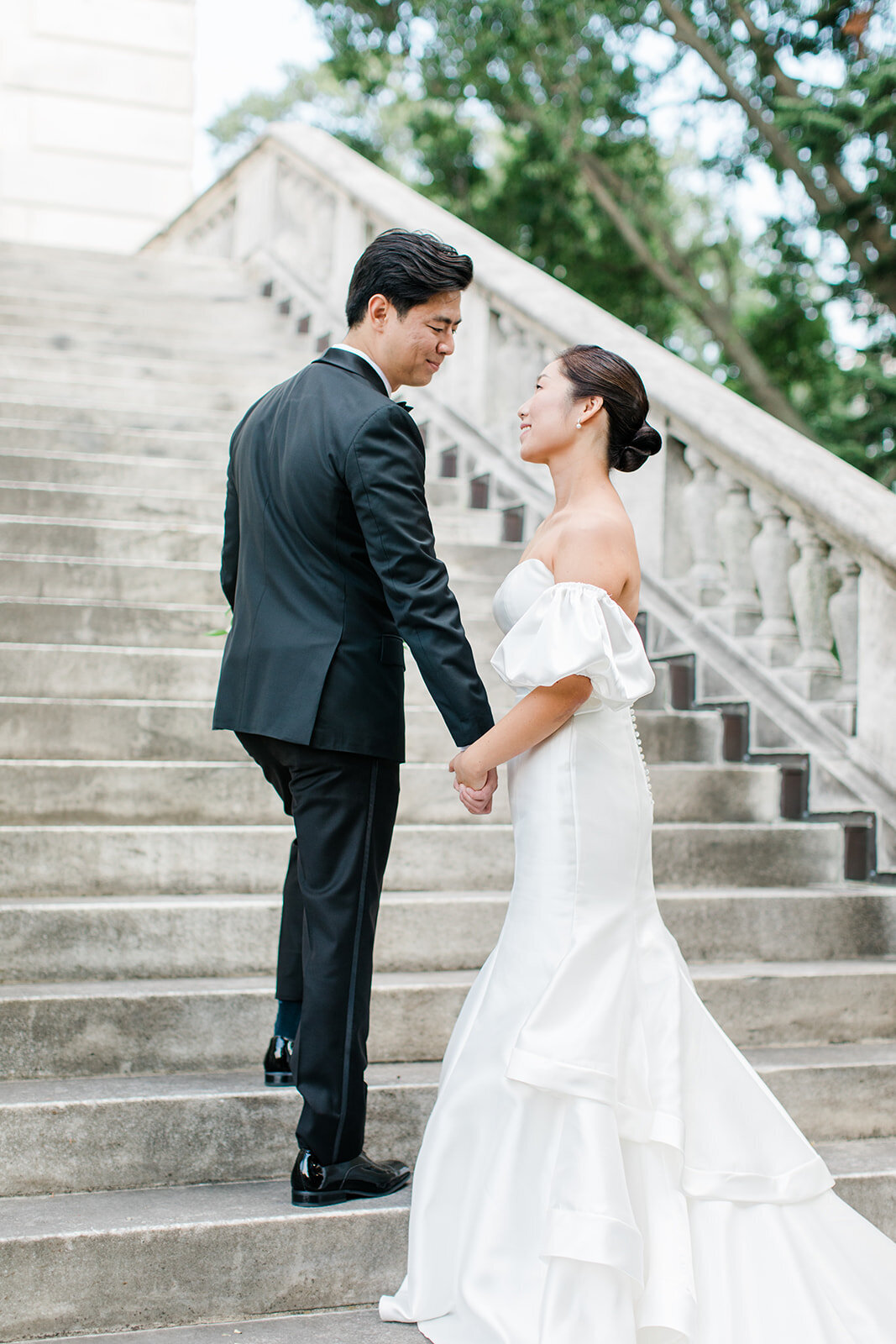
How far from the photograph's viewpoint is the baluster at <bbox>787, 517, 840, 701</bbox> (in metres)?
4.59

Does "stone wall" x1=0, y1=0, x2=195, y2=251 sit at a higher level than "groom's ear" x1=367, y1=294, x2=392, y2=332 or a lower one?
higher

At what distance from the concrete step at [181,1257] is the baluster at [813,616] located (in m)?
2.64

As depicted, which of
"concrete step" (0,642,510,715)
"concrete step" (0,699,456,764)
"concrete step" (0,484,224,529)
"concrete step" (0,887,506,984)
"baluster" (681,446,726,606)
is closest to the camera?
"concrete step" (0,887,506,984)

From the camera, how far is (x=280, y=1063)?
305 cm

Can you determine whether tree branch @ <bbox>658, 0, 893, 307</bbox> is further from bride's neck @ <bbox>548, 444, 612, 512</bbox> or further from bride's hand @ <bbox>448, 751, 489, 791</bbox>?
bride's hand @ <bbox>448, 751, 489, 791</bbox>

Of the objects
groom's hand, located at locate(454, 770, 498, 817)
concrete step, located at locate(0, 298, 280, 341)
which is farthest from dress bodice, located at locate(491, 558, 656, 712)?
concrete step, located at locate(0, 298, 280, 341)

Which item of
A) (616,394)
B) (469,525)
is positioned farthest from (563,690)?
(469,525)

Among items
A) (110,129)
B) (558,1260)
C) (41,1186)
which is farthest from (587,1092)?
(110,129)

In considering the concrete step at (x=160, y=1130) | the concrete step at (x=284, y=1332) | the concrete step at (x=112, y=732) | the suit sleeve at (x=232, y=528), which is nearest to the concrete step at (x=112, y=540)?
the concrete step at (x=112, y=732)

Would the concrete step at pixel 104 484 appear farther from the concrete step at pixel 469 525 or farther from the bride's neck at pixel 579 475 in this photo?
the bride's neck at pixel 579 475

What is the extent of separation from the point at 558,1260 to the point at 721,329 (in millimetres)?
11061

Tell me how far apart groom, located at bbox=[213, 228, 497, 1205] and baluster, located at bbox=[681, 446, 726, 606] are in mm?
2454

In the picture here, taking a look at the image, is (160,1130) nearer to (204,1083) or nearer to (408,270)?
(204,1083)

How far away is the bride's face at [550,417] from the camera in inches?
106
